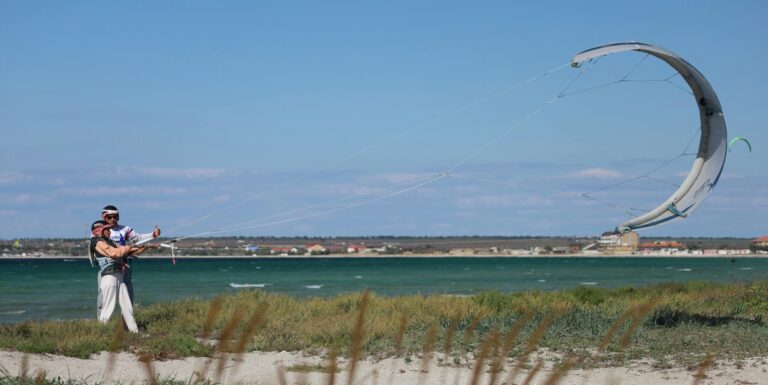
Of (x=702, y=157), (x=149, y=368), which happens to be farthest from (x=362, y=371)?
(x=149, y=368)

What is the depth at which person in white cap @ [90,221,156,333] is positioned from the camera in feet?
42.5

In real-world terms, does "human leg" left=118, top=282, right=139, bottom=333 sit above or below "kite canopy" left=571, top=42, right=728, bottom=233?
below

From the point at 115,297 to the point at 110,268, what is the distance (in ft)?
1.60

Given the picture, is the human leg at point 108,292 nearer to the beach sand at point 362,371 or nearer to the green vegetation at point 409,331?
the green vegetation at point 409,331

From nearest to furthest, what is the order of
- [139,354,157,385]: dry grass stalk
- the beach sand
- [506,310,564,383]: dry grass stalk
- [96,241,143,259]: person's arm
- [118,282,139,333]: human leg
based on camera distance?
[139,354,157,385]: dry grass stalk, [506,310,564,383]: dry grass stalk, the beach sand, [96,241,143,259]: person's arm, [118,282,139,333]: human leg

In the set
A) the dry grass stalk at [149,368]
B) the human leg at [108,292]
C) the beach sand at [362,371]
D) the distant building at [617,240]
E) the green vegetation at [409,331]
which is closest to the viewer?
the dry grass stalk at [149,368]

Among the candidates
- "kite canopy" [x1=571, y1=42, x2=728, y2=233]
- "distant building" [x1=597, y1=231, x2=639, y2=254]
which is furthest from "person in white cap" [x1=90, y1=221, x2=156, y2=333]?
"kite canopy" [x1=571, y1=42, x2=728, y2=233]

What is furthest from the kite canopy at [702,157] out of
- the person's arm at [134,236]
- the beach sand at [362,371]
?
the person's arm at [134,236]

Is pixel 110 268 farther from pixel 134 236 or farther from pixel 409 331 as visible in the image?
pixel 409 331

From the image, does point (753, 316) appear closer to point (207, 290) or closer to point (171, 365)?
point (171, 365)

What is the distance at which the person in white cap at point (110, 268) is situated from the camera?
13.0 meters

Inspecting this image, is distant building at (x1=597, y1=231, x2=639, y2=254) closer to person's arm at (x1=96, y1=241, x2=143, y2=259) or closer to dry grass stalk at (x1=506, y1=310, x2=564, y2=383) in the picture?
person's arm at (x1=96, y1=241, x2=143, y2=259)

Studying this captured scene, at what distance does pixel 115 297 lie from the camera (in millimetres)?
13438

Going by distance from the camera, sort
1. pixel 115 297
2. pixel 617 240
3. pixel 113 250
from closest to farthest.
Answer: pixel 113 250 < pixel 115 297 < pixel 617 240
